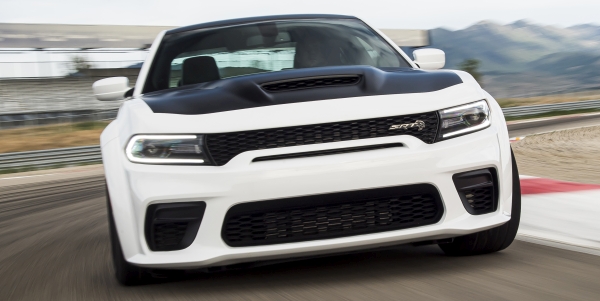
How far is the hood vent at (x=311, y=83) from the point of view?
358 centimetres

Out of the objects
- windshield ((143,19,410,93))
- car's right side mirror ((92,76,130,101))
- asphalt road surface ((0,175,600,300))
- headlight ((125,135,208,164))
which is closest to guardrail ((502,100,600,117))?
windshield ((143,19,410,93))

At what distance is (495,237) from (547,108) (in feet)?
108

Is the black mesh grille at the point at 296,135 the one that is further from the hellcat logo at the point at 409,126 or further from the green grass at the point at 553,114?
the green grass at the point at 553,114

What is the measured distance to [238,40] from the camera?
483 centimetres

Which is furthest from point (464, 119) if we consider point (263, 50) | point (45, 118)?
point (45, 118)

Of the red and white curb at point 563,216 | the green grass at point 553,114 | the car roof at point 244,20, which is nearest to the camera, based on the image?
the red and white curb at point 563,216

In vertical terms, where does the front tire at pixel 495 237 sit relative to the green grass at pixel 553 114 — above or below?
above

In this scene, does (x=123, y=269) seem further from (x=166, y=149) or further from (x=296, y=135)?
(x=296, y=135)

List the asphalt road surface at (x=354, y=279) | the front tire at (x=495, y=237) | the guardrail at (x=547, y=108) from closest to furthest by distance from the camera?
the asphalt road surface at (x=354, y=279) < the front tire at (x=495, y=237) < the guardrail at (x=547, y=108)

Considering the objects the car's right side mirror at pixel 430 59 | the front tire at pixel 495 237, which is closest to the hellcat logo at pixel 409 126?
the front tire at pixel 495 237

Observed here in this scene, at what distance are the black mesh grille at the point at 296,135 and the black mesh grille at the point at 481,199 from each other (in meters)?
0.42

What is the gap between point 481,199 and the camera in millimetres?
3545

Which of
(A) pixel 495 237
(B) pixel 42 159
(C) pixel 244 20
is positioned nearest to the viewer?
(A) pixel 495 237

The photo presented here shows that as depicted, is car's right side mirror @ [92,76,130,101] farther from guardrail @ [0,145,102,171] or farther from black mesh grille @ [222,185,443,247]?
guardrail @ [0,145,102,171]
